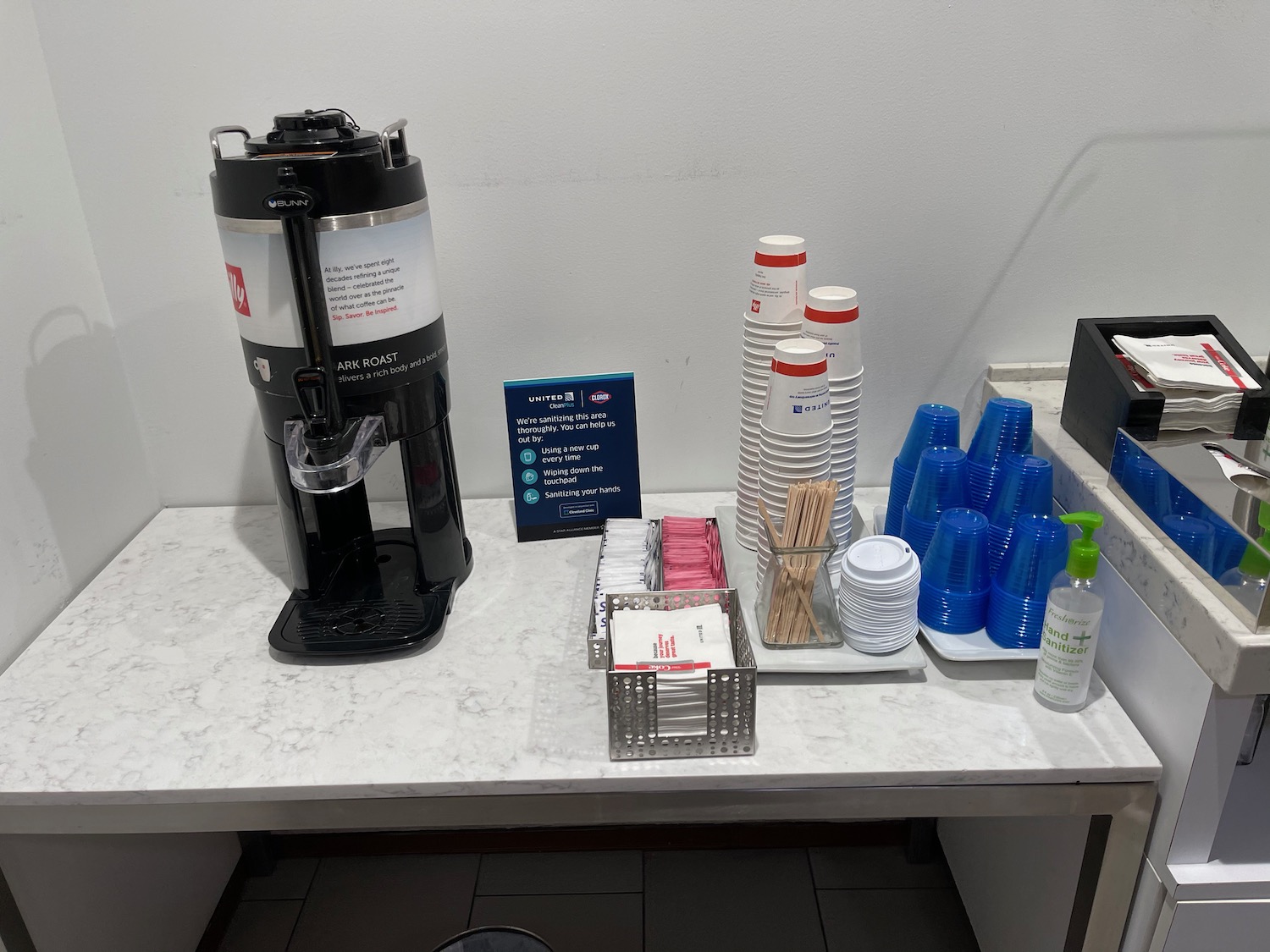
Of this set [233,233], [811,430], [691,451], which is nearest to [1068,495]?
[811,430]

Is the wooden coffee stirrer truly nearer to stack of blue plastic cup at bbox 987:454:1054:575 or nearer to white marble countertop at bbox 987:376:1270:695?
stack of blue plastic cup at bbox 987:454:1054:575

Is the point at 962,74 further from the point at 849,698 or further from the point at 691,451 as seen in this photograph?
the point at 849,698

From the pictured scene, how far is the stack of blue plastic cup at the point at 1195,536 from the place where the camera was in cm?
90

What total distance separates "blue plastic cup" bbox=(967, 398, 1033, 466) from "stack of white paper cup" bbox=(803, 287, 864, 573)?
16 cm

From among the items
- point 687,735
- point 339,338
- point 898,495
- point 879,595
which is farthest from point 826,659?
point 339,338

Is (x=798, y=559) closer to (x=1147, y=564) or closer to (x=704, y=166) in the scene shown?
(x=1147, y=564)

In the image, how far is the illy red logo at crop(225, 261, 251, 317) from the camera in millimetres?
990

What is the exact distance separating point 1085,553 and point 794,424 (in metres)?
0.33

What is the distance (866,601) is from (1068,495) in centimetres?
34

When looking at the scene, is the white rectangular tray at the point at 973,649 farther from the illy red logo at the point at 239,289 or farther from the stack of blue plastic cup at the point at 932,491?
the illy red logo at the point at 239,289

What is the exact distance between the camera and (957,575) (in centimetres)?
105

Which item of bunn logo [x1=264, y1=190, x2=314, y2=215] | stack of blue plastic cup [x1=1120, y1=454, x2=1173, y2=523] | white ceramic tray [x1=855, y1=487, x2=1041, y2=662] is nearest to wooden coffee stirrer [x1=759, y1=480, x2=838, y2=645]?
white ceramic tray [x1=855, y1=487, x2=1041, y2=662]

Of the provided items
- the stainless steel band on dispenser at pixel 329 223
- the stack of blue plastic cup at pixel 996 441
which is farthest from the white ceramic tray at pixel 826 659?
the stainless steel band on dispenser at pixel 329 223

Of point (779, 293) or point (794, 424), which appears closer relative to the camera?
point (794, 424)
